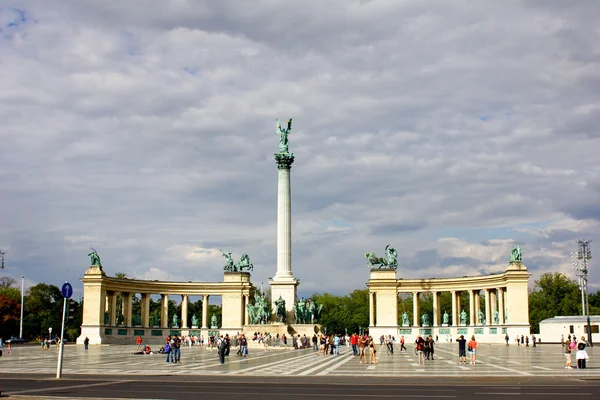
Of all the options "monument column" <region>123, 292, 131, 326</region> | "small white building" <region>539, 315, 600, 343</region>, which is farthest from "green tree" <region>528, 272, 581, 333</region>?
"monument column" <region>123, 292, 131, 326</region>

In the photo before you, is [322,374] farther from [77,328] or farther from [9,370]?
[77,328]

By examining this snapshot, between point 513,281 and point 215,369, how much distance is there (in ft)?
197

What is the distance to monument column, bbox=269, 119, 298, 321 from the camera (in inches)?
3319

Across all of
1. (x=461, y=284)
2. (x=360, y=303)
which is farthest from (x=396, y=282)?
(x=360, y=303)

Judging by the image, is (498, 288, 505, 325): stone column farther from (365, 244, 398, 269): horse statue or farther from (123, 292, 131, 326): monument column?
(123, 292, 131, 326): monument column

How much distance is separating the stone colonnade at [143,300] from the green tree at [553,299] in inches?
2380

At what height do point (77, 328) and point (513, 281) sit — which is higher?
point (513, 281)

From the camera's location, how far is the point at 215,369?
40.2 m

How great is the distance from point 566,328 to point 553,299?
35.5 meters

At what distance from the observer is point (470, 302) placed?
9981cm

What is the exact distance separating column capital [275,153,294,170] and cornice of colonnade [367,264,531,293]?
24.9m

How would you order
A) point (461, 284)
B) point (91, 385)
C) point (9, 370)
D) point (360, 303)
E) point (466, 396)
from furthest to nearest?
point (360, 303) → point (461, 284) → point (9, 370) → point (91, 385) → point (466, 396)

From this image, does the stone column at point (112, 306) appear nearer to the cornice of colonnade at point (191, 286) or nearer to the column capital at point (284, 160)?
the cornice of colonnade at point (191, 286)

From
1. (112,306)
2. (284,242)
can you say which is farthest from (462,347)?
(112,306)
